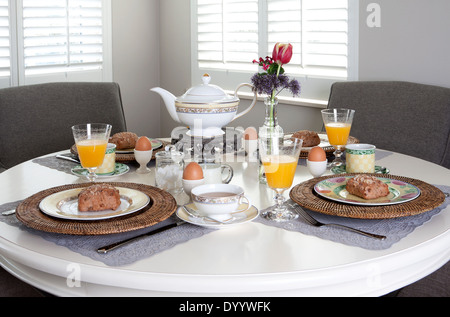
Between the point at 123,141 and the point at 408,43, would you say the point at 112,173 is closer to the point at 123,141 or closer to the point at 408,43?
the point at 123,141

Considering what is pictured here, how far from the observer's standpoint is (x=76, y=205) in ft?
4.18

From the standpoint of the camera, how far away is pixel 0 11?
3.11 metres

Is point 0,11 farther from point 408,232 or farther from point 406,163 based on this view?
point 408,232

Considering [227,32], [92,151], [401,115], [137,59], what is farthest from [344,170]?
[137,59]

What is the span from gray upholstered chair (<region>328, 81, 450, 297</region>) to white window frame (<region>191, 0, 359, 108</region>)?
0.82 feet

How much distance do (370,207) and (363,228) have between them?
68 mm

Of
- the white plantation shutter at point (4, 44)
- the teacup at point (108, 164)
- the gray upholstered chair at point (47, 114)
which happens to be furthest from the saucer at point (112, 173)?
the white plantation shutter at point (4, 44)

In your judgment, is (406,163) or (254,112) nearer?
(406,163)

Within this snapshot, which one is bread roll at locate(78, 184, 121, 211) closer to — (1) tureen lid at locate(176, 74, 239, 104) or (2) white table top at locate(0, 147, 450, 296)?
(2) white table top at locate(0, 147, 450, 296)

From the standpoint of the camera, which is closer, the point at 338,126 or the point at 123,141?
the point at 338,126

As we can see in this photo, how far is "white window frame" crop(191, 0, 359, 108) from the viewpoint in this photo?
9.36ft

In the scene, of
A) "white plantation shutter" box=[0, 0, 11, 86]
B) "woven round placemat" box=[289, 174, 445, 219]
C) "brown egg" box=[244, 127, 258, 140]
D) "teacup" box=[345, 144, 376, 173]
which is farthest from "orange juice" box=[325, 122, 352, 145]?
"white plantation shutter" box=[0, 0, 11, 86]
